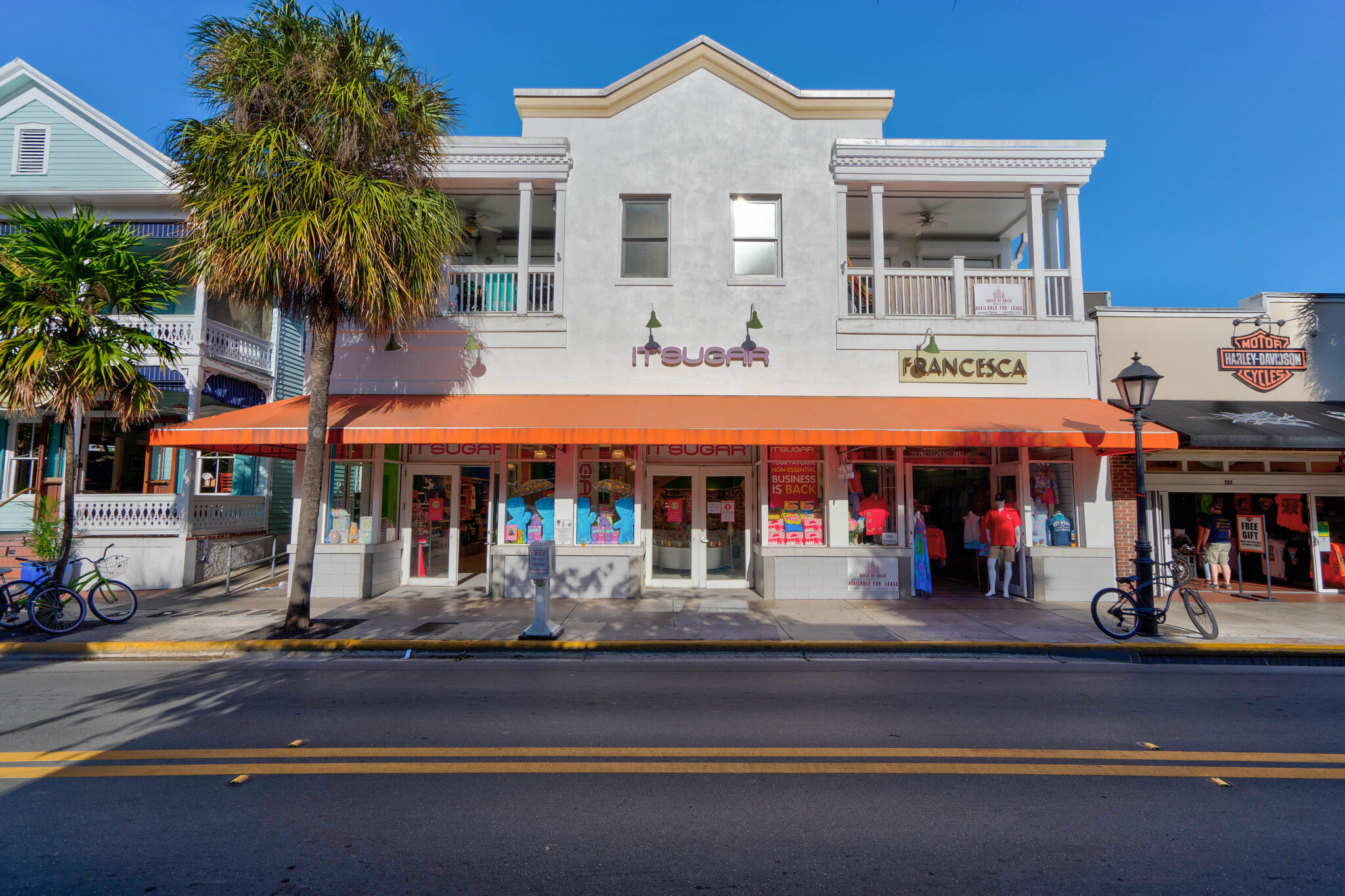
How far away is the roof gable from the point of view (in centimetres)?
1275

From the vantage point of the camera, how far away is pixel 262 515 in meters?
15.8

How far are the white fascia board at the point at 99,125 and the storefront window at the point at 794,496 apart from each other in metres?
14.4

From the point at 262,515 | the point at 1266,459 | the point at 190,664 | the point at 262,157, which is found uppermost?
the point at 262,157

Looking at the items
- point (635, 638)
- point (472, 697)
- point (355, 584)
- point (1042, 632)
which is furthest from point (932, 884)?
point (355, 584)

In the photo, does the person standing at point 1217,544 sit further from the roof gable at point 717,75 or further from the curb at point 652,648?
the roof gable at point 717,75

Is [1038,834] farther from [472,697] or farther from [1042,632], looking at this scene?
[1042,632]

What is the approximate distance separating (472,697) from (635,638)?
278cm

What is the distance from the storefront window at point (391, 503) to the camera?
1297 centimetres

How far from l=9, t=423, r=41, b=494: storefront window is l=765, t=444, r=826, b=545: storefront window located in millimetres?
16435

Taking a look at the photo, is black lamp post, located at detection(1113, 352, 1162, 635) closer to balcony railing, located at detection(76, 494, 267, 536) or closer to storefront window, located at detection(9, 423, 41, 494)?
balcony railing, located at detection(76, 494, 267, 536)

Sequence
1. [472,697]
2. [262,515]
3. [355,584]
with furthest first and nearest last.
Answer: [262,515] < [355,584] < [472,697]

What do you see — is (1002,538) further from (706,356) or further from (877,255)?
(706,356)

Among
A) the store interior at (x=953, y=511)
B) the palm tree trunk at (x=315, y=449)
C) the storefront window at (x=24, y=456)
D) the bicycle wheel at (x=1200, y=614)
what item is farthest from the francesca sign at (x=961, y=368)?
the storefront window at (x=24, y=456)

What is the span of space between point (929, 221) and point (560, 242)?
26.0 ft
